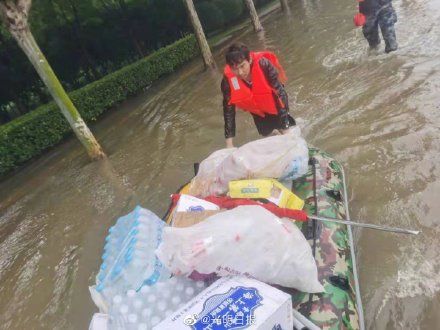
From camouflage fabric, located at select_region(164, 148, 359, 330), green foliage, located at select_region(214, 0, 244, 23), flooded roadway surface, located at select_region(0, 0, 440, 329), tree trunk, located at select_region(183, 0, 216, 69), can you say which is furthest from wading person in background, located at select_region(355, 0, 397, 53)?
green foliage, located at select_region(214, 0, 244, 23)

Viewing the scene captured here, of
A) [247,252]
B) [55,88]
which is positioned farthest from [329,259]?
[55,88]

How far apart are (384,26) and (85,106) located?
8.66 metres

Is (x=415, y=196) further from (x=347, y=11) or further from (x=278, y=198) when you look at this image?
(x=347, y=11)

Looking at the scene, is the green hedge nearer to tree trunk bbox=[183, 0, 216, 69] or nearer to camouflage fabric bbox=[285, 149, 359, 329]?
tree trunk bbox=[183, 0, 216, 69]

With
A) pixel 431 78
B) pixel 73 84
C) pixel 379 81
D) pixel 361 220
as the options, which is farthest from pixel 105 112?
pixel 361 220

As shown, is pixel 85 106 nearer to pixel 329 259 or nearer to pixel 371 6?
pixel 371 6

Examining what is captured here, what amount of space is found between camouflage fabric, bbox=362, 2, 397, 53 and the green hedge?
26.8ft

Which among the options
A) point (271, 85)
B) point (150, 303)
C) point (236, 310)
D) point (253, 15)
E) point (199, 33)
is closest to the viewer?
point (236, 310)

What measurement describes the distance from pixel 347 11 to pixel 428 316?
43.2 feet

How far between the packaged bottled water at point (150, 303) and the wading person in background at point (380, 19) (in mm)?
7357

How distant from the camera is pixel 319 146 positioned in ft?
19.9

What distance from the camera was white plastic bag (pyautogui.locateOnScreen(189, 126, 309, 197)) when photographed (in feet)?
11.7

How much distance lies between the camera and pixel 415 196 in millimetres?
4230

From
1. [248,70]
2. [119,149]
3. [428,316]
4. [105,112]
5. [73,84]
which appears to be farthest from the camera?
[73,84]
